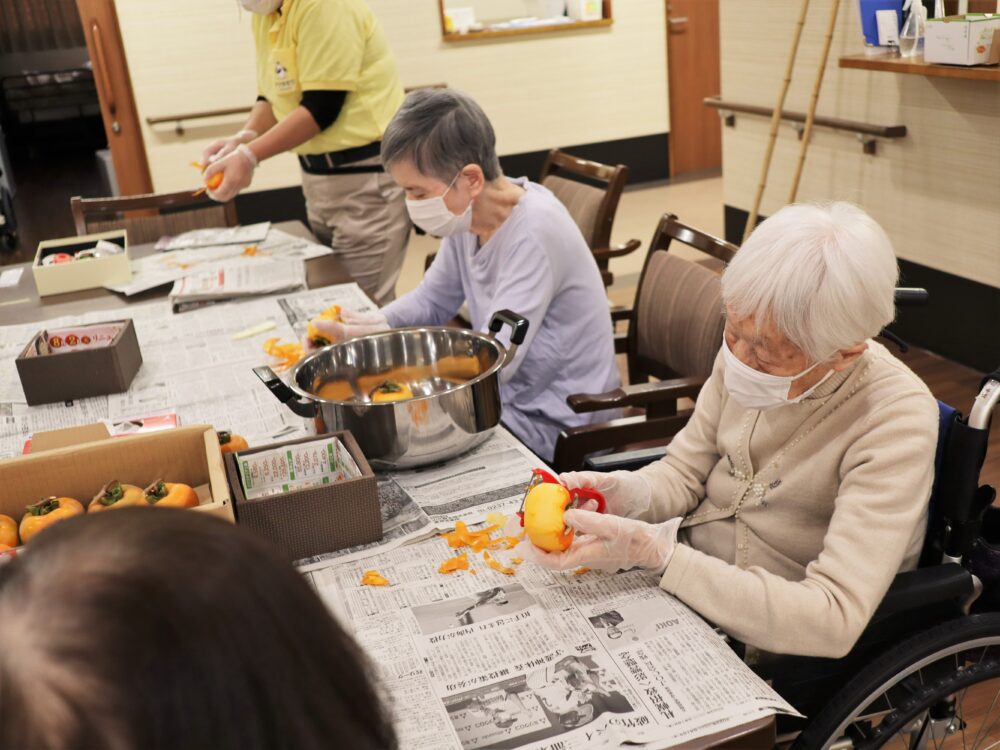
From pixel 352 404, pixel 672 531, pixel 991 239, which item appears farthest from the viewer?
pixel 991 239

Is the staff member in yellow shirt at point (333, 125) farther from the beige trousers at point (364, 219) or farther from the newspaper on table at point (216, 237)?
the newspaper on table at point (216, 237)

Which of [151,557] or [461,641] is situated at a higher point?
[151,557]

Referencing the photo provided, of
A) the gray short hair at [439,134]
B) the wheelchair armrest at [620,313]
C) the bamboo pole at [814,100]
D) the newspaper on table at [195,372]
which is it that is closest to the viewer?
the newspaper on table at [195,372]

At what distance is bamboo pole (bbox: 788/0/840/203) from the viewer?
13.1 feet

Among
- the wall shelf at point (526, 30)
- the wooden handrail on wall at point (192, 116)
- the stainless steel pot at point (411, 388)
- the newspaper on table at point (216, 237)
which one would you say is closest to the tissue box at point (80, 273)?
the newspaper on table at point (216, 237)

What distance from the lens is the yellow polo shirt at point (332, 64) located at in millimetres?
2998

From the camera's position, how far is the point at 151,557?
524mm

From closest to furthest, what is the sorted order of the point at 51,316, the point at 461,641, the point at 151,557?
1. the point at 151,557
2. the point at 461,641
3. the point at 51,316

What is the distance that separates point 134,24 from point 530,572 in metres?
5.53

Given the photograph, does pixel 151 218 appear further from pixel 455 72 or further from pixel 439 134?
pixel 455 72

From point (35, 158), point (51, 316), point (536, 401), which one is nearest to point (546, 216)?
point (536, 401)

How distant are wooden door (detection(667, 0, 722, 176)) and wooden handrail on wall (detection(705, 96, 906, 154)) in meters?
2.33

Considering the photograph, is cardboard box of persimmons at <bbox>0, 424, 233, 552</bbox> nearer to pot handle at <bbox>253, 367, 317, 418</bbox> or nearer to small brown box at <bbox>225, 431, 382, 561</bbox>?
small brown box at <bbox>225, 431, 382, 561</bbox>

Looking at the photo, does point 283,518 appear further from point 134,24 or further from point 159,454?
point 134,24
